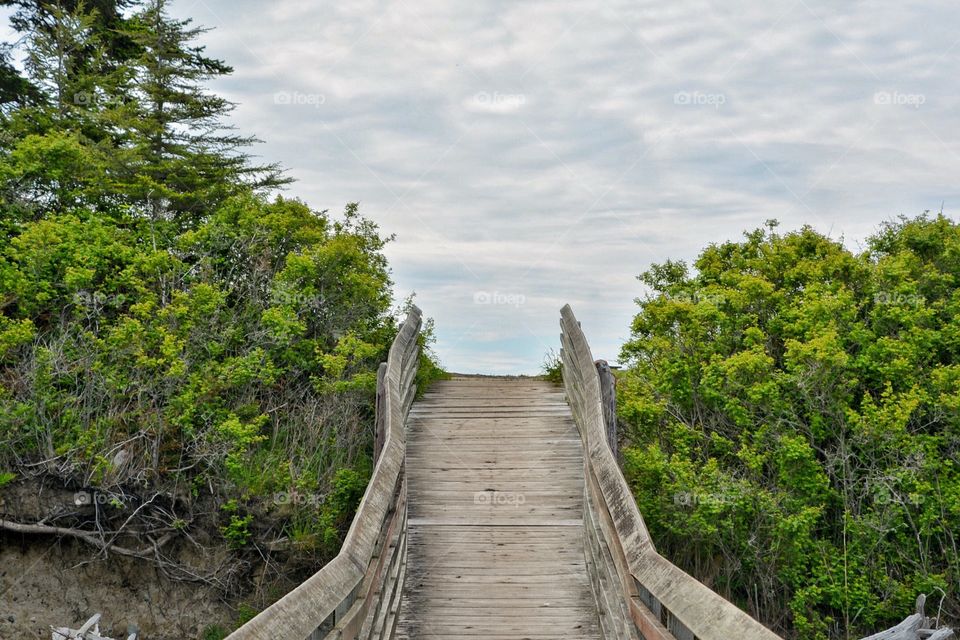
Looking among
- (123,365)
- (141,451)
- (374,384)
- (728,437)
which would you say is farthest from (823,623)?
(123,365)

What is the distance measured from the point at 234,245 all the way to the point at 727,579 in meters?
9.32

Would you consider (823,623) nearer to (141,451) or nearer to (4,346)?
(141,451)

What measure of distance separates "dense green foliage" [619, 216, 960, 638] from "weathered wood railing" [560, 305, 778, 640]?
293 centimetres

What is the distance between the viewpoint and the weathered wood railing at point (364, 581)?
379 centimetres

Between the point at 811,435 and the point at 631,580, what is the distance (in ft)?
Result: 21.7

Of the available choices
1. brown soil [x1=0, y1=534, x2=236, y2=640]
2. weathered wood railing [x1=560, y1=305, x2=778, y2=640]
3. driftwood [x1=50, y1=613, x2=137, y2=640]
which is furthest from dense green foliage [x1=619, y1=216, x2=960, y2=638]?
driftwood [x1=50, y1=613, x2=137, y2=640]

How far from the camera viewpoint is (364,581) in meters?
5.68

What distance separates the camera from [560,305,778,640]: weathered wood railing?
3.71 m

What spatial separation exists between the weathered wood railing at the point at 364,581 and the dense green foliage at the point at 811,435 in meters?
4.61

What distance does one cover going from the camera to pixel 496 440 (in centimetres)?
1035

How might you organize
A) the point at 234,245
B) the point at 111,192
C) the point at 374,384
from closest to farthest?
the point at 374,384 < the point at 234,245 < the point at 111,192

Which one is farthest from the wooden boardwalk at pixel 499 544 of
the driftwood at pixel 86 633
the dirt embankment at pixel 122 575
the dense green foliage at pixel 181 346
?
the driftwood at pixel 86 633

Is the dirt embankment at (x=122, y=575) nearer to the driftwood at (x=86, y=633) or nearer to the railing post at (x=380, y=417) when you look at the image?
the driftwood at (x=86, y=633)

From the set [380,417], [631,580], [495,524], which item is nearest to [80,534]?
[380,417]
